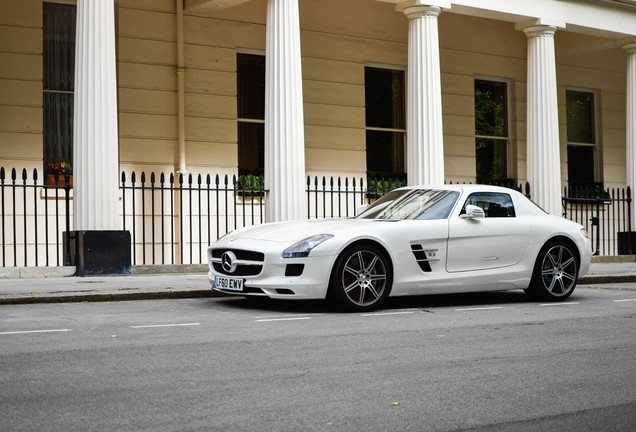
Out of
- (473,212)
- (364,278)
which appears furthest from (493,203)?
(364,278)

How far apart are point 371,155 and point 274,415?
15732 millimetres

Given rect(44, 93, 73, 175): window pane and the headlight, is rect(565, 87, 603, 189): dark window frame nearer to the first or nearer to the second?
rect(44, 93, 73, 175): window pane

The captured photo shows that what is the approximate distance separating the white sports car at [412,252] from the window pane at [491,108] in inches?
441

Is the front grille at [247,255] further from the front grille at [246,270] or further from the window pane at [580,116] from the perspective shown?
the window pane at [580,116]

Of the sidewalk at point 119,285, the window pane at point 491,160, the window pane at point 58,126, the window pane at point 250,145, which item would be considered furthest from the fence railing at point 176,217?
the window pane at point 491,160

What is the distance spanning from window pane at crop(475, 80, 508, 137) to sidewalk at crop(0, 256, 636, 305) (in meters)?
7.55

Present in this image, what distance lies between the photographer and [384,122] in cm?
2052

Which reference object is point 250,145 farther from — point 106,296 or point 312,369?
point 312,369

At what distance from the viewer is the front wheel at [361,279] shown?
9227 millimetres

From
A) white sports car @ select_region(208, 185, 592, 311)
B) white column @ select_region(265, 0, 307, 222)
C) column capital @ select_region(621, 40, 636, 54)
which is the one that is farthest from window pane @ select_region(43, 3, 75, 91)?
column capital @ select_region(621, 40, 636, 54)

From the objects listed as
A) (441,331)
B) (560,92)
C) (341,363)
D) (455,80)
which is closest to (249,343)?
(341,363)

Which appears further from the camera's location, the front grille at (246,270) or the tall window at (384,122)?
the tall window at (384,122)

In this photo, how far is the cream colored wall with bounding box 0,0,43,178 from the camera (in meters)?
15.5

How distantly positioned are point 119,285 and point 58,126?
5.76 meters
